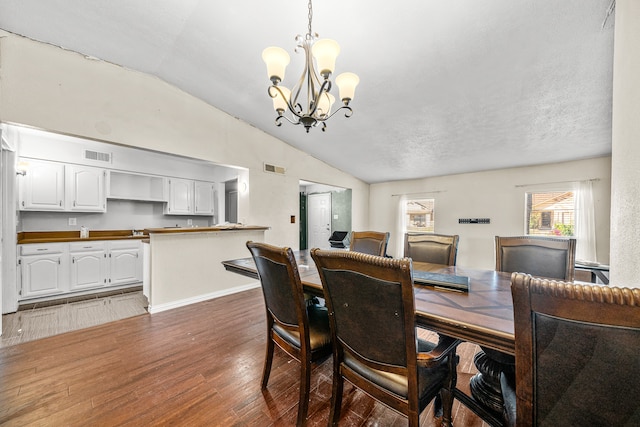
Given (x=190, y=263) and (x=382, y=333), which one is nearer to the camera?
(x=382, y=333)

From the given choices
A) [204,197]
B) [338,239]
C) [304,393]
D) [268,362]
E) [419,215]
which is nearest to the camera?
[304,393]

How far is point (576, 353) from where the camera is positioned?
1.90 feet

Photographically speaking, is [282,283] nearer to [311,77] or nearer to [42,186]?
[311,77]

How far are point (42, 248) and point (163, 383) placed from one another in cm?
305

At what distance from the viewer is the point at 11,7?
197cm

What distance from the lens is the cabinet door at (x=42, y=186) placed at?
3.26 meters

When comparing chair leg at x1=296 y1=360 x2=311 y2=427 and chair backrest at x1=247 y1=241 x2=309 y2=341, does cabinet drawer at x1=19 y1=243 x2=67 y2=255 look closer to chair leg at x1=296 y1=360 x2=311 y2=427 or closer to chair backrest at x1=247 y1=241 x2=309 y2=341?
chair backrest at x1=247 y1=241 x2=309 y2=341

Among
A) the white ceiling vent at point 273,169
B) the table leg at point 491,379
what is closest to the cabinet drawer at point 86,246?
the white ceiling vent at point 273,169

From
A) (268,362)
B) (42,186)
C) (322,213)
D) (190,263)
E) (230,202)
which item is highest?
(42,186)

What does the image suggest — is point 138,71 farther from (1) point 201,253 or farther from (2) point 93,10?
(1) point 201,253

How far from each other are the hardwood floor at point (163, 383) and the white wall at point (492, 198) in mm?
3222

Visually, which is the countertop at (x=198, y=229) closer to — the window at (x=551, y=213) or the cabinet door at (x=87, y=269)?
the cabinet door at (x=87, y=269)

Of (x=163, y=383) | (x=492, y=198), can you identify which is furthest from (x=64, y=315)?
(x=492, y=198)

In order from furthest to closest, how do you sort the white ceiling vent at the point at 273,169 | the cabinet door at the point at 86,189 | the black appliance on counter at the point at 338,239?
the black appliance on counter at the point at 338,239 → the white ceiling vent at the point at 273,169 → the cabinet door at the point at 86,189
